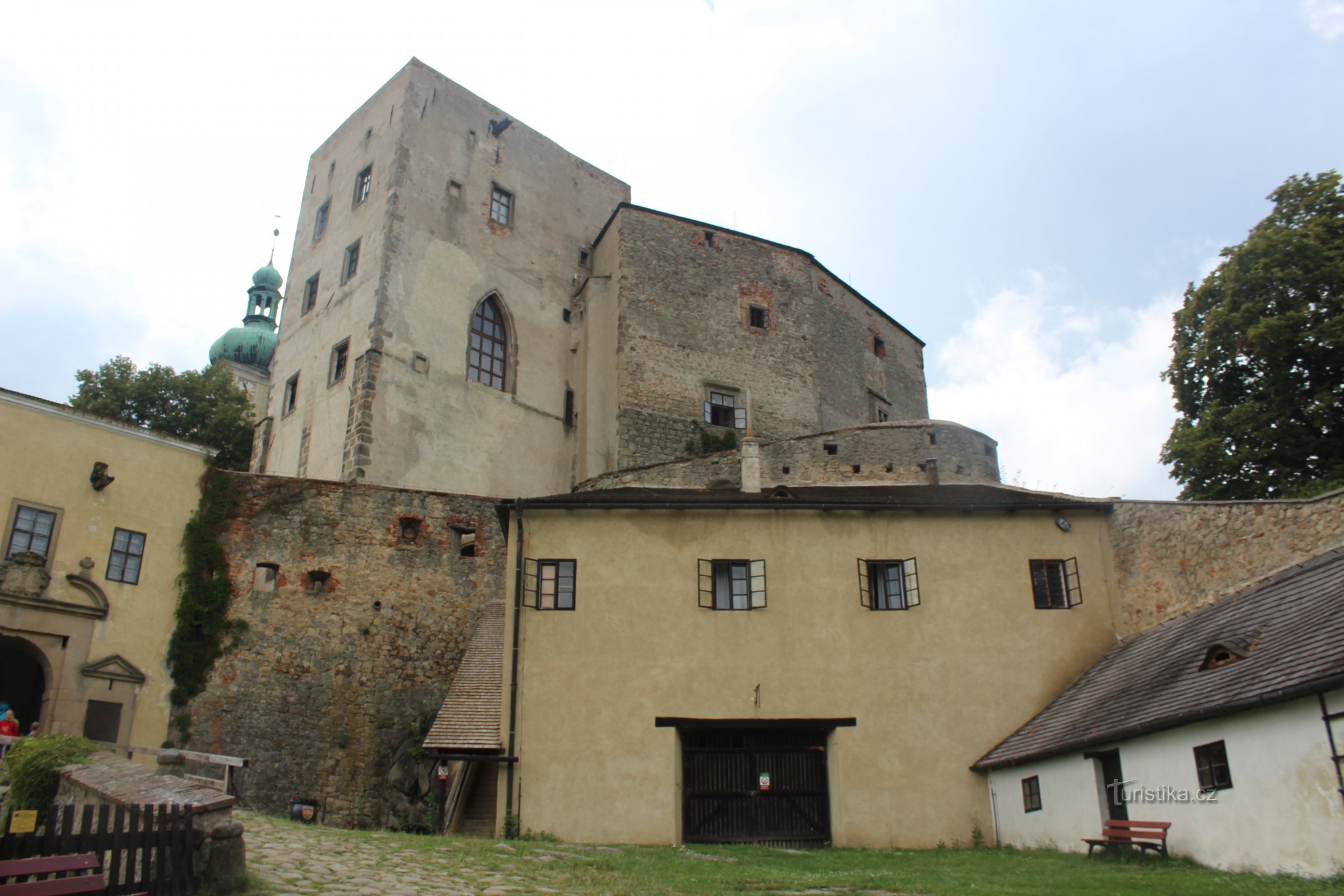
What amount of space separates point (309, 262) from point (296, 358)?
3.85 m

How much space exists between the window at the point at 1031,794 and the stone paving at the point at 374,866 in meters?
7.25

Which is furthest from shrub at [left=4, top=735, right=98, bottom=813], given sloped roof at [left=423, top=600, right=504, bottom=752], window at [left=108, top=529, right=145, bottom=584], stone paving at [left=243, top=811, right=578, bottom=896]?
window at [left=108, top=529, right=145, bottom=584]

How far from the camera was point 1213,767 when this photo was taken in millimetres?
12180

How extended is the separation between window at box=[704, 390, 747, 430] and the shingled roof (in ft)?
52.8

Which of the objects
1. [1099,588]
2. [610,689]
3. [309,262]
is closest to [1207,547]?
[1099,588]

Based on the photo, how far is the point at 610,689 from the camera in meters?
17.1

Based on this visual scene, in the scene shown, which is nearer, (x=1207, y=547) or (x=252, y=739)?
(x=1207, y=547)

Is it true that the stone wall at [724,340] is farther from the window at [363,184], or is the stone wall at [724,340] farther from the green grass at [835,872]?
the green grass at [835,872]

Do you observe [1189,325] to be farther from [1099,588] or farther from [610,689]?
[610,689]

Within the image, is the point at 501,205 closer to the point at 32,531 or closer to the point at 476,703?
the point at 32,531

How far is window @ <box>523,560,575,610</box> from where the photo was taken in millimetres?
17781

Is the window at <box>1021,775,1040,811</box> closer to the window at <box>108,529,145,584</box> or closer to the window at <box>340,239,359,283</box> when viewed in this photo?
the window at <box>108,529,145,584</box>

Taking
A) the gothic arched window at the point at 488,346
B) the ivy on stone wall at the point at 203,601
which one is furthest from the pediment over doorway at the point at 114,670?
the gothic arched window at the point at 488,346

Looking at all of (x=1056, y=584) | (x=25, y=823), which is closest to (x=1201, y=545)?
(x=1056, y=584)
